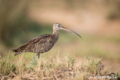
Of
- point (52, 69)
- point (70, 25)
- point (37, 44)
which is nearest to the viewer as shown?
point (52, 69)

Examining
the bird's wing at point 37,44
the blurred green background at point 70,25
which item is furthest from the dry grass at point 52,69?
the bird's wing at point 37,44

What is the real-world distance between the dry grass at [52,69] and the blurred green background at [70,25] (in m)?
0.38

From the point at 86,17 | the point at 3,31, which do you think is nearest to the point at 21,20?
the point at 3,31

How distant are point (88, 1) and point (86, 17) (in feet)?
15.5

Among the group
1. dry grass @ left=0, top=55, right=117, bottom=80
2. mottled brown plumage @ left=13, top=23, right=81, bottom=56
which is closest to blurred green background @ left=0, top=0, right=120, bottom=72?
dry grass @ left=0, top=55, right=117, bottom=80

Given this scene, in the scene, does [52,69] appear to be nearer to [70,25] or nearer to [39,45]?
[39,45]

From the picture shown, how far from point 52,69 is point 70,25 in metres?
16.8

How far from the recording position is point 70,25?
855 inches

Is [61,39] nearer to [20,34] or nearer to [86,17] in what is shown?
[20,34]

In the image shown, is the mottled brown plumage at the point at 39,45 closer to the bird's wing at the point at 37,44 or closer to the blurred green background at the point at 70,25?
the bird's wing at the point at 37,44

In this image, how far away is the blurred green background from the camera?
11094mm

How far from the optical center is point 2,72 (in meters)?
5.45

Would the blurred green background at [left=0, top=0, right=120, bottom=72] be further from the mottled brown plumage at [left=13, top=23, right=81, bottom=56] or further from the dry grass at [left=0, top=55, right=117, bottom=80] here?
the mottled brown plumage at [left=13, top=23, right=81, bottom=56]

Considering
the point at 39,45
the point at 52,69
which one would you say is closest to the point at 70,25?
the point at 39,45
